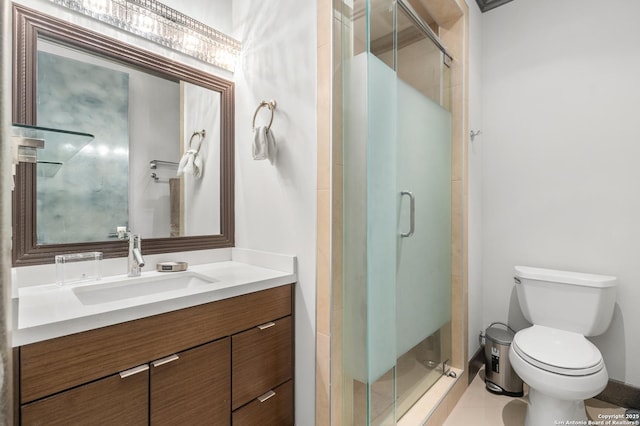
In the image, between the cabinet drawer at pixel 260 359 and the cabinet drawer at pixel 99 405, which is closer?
the cabinet drawer at pixel 99 405

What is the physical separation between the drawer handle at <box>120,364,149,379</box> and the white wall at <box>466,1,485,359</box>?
1896 mm

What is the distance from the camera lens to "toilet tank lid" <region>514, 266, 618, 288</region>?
68.7 inches

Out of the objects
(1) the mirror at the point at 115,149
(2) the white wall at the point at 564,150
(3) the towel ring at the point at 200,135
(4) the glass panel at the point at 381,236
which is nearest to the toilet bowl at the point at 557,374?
(2) the white wall at the point at 564,150

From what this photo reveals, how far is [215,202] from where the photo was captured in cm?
181

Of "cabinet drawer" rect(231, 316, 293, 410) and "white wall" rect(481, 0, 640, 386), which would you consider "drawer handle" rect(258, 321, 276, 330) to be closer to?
"cabinet drawer" rect(231, 316, 293, 410)

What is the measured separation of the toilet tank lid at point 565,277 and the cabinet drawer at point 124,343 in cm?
167

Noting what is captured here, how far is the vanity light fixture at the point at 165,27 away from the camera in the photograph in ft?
4.58

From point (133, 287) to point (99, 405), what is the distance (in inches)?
21.3

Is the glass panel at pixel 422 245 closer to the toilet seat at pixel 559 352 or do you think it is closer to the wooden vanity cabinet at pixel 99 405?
the toilet seat at pixel 559 352

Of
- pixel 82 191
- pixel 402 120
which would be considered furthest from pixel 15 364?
pixel 402 120

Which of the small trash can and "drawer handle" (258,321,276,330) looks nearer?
"drawer handle" (258,321,276,330)

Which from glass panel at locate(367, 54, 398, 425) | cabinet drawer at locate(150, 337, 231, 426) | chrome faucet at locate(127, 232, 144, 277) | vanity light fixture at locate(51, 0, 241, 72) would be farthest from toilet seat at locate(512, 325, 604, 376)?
vanity light fixture at locate(51, 0, 241, 72)

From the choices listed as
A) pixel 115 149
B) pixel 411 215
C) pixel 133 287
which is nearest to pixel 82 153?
pixel 115 149

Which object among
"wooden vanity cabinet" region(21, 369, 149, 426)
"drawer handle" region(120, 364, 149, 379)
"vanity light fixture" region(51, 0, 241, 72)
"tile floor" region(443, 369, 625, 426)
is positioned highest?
"vanity light fixture" region(51, 0, 241, 72)
